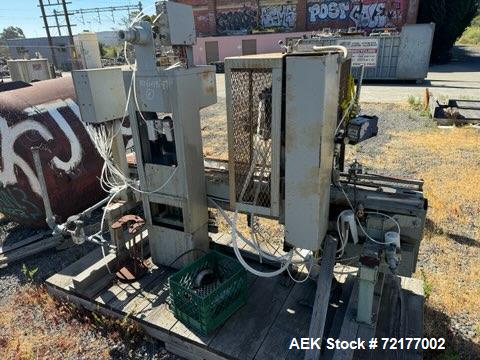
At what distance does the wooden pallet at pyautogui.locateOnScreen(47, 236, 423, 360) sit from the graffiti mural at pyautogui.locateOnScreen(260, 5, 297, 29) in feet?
96.7

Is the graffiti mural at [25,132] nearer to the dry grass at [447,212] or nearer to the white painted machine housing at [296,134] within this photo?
the white painted machine housing at [296,134]

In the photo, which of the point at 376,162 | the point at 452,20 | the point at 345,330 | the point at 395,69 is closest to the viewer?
the point at 345,330

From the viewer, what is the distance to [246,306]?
374 cm

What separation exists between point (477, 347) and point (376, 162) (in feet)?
18.7

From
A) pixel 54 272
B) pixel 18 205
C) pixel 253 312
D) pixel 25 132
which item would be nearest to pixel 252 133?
pixel 253 312

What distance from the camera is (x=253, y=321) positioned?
11.6ft

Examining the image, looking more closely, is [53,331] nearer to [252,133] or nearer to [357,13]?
[252,133]

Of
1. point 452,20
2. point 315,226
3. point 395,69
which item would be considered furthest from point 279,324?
point 452,20

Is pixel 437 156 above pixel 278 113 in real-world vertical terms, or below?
below

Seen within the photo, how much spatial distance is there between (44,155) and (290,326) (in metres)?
4.22

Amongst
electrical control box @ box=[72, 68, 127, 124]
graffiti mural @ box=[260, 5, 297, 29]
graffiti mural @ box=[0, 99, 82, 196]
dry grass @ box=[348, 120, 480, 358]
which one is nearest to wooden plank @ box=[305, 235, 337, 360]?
dry grass @ box=[348, 120, 480, 358]

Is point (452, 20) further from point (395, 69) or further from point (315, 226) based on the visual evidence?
point (315, 226)

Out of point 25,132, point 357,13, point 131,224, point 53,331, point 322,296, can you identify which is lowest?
point 53,331

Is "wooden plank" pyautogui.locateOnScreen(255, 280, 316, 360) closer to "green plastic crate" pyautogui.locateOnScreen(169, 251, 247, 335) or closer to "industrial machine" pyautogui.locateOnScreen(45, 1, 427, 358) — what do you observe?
"industrial machine" pyautogui.locateOnScreen(45, 1, 427, 358)
